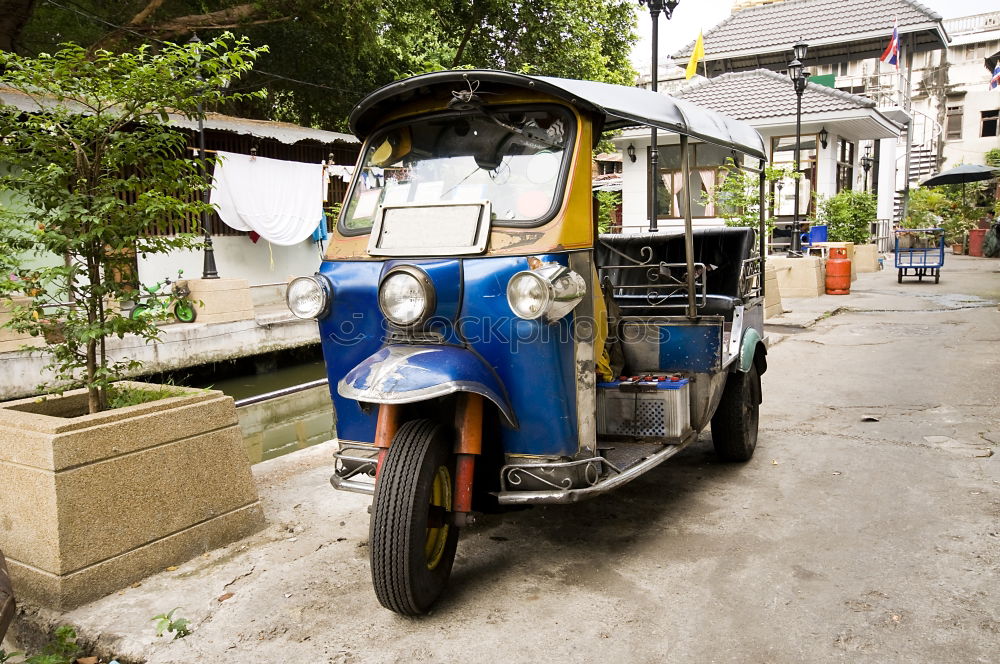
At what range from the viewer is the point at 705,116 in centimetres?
514

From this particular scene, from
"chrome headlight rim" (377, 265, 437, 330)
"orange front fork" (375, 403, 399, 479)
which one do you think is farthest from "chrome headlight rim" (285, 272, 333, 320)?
"orange front fork" (375, 403, 399, 479)

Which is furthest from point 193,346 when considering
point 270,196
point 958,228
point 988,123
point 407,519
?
point 988,123

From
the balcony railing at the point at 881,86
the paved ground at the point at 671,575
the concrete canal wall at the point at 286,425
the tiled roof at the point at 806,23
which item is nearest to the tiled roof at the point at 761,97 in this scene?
the tiled roof at the point at 806,23

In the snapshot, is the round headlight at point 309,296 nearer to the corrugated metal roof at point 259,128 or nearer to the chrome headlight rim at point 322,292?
the chrome headlight rim at point 322,292

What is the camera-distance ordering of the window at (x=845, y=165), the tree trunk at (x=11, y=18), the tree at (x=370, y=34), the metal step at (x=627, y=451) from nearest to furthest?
the metal step at (x=627, y=451)
the tree trunk at (x=11, y=18)
the tree at (x=370, y=34)
the window at (x=845, y=165)

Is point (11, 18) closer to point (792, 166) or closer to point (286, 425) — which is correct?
point (286, 425)

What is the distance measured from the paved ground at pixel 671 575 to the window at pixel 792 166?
17230 mm

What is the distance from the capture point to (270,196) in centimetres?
1544

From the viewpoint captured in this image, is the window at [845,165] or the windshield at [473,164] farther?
the window at [845,165]

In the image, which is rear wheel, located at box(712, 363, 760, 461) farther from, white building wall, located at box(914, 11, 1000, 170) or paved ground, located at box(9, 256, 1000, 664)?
white building wall, located at box(914, 11, 1000, 170)

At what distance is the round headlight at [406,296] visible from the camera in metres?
3.63

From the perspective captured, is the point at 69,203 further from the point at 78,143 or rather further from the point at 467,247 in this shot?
the point at 467,247

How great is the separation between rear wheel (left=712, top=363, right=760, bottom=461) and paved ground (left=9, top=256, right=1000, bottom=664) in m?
0.14

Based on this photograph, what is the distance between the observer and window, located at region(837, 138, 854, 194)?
23484mm
